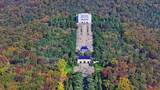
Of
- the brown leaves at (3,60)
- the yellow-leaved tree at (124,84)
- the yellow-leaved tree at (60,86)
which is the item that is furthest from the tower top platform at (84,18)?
the yellow-leaved tree at (60,86)

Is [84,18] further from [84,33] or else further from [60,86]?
[60,86]

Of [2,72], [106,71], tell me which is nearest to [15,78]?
[2,72]

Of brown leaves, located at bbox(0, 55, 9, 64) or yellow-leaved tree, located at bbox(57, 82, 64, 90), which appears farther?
brown leaves, located at bbox(0, 55, 9, 64)

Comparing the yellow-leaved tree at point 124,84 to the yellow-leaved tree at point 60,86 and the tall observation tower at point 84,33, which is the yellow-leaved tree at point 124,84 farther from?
the tall observation tower at point 84,33

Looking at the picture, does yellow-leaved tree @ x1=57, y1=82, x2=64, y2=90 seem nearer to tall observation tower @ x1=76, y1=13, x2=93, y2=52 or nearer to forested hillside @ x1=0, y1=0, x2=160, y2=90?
forested hillside @ x1=0, y1=0, x2=160, y2=90

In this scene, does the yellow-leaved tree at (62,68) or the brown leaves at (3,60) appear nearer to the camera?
the yellow-leaved tree at (62,68)

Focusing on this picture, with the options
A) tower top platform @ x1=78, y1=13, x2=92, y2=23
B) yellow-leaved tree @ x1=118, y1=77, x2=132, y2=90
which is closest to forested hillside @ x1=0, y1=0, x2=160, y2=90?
yellow-leaved tree @ x1=118, y1=77, x2=132, y2=90

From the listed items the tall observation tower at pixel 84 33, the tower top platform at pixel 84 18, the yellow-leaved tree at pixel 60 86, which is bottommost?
the yellow-leaved tree at pixel 60 86

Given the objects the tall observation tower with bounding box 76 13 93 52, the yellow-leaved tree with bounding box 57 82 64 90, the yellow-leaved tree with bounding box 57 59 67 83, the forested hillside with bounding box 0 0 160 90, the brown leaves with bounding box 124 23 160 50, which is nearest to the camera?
the yellow-leaved tree with bounding box 57 82 64 90
